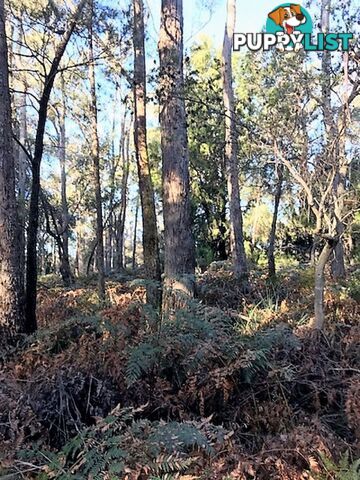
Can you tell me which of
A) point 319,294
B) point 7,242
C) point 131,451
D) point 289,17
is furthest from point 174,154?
point 289,17

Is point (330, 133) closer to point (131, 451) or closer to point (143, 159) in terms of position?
point (143, 159)

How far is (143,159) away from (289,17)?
4.30m

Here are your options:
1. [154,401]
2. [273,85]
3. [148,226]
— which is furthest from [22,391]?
[273,85]

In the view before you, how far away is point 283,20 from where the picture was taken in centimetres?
859

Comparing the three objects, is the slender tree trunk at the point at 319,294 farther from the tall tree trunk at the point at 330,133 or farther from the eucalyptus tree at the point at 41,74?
the eucalyptus tree at the point at 41,74

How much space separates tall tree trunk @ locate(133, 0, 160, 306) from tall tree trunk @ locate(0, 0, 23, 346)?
2579mm

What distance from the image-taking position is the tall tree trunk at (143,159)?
753 centimetres

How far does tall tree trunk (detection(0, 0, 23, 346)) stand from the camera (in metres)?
5.17

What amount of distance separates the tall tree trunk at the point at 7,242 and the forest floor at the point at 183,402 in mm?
374

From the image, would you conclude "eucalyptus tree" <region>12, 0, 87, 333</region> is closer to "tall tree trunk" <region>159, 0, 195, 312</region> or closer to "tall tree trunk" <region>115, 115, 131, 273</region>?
"tall tree trunk" <region>159, 0, 195, 312</region>

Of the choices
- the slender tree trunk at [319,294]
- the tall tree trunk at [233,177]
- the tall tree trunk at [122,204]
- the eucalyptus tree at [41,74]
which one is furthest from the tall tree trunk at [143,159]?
the tall tree trunk at [122,204]

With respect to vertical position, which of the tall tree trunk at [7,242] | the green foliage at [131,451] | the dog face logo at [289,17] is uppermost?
the dog face logo at [289,17]

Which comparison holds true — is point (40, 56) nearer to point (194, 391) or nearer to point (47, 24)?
point (47, 24)

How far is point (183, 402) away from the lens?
341 cm
